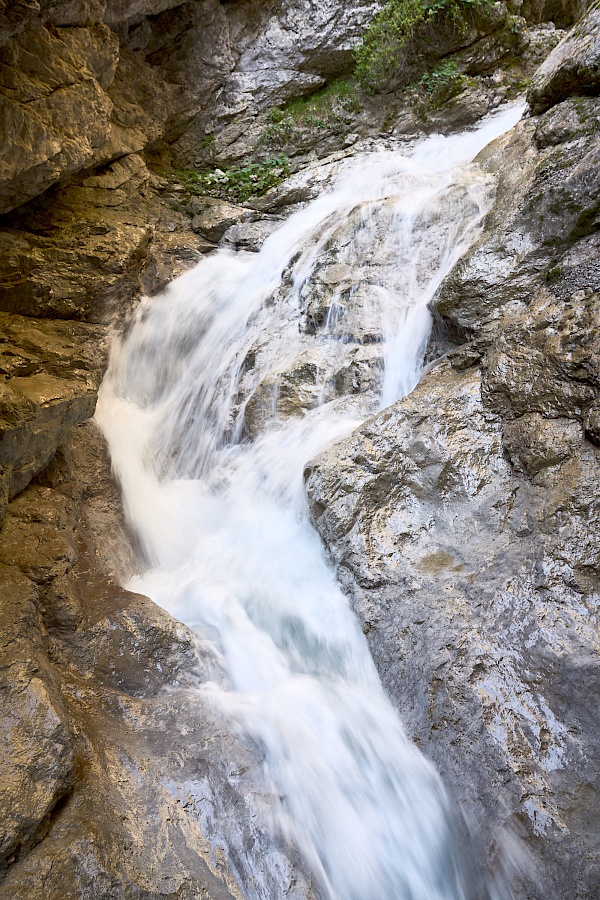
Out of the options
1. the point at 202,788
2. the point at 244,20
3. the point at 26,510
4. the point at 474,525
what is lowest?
the point at 202,788

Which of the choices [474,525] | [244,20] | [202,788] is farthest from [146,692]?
[244,20]

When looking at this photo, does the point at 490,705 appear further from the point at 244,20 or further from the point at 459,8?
the point at 244,20

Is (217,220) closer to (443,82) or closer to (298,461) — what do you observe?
(443,82)

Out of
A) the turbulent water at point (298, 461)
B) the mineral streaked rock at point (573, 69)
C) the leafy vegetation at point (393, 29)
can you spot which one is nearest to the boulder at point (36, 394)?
the turbulent water at point (298, 461)

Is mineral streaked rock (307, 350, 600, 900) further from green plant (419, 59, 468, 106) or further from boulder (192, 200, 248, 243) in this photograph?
green plant (419, 59, 468, 106)

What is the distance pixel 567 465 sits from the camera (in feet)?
10.4

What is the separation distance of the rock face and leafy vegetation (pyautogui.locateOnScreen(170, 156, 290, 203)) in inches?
221

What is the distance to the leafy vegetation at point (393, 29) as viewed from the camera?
347 inches

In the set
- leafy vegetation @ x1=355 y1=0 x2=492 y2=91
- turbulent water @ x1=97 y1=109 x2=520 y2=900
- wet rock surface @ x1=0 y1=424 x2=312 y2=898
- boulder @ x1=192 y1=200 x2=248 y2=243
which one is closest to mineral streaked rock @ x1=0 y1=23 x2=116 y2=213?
turbulent water @ x1=97 y1=109 x2=520 y2=900

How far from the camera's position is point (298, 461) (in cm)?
440

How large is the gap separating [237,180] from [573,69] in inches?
246

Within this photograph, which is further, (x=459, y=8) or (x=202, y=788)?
(x=459, y=8)

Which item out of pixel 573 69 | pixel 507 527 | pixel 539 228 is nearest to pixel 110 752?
pixel 507 527

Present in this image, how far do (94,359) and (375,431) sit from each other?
360 centimetres
